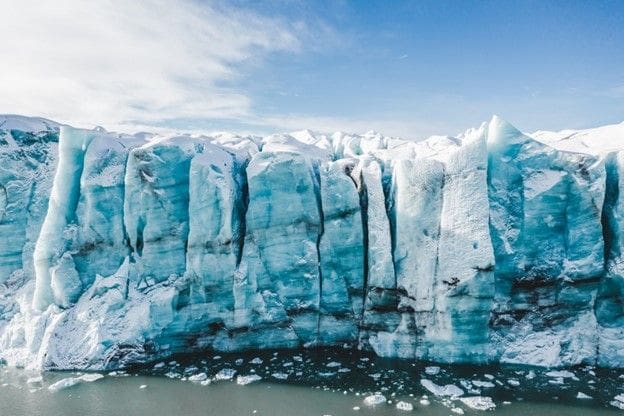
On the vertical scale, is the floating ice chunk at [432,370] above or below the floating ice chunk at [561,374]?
below

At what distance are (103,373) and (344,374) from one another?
7971 millimetres

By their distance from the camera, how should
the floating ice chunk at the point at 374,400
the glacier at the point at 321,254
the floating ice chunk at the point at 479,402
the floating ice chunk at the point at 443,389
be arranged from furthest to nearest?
the glacier at the point at 321,254
the floating ice chunk at the point at 443,389
the floating ice chunk at the point at 374,400
the floating ice chunk at the point at 479,402

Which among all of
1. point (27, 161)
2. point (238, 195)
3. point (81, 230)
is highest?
point (27, 161)

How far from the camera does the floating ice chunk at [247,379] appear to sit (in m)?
13.8

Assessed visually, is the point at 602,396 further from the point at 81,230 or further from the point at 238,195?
the point at 81,230

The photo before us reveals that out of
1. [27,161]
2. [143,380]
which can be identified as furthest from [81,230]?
[143,380]

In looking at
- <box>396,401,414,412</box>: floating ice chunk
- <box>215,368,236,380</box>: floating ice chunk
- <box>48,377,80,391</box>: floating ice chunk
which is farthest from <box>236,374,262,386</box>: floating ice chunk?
<box>48,377,80,391</box>: floating ice chunk

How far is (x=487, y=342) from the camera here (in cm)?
1475

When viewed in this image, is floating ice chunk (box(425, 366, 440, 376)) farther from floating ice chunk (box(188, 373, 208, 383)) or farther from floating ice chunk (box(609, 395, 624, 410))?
floating ice chunk (box(188, 373, 208, 383))

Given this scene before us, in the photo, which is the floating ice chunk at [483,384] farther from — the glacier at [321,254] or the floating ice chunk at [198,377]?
the floating ice chunk at [198,377]

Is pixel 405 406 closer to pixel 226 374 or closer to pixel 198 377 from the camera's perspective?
pixel 226 374

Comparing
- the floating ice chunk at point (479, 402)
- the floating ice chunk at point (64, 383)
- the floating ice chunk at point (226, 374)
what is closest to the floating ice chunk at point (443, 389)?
the floating ice chunk at point (479, 402)

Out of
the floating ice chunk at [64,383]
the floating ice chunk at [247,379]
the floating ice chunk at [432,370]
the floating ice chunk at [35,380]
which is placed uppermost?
the floating ice chunk at [432,370]

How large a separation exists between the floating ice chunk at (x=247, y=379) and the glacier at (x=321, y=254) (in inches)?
87.7
